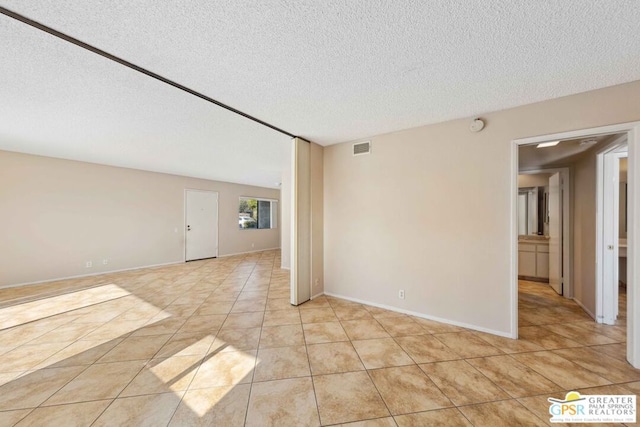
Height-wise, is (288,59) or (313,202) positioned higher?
(288,59)

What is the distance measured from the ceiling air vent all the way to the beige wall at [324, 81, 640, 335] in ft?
0.27

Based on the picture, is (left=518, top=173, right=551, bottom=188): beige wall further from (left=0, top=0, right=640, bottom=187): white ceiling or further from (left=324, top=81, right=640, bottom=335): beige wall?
(left=0, top=0, right=640, bottom=187): white ceiling

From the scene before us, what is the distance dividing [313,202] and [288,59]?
222cm

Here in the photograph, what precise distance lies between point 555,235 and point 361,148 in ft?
12.1

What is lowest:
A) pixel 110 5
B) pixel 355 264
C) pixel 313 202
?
pixel 355 264

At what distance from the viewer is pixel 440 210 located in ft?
9.47

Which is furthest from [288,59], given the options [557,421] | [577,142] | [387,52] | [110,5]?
[577,142]

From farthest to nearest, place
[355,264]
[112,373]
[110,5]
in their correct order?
1. [355,264]
2. [112,373]
3. [110,5]

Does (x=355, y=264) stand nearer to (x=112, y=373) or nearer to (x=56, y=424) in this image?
(x=112, y=373)

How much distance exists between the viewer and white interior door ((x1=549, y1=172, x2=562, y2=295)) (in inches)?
146

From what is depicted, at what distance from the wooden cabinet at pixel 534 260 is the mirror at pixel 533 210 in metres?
0.28

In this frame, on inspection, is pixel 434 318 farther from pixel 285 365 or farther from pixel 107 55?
pixel 107 55

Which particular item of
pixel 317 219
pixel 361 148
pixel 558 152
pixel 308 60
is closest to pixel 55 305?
pixel 317 219

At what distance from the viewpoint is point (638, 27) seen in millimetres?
1418
